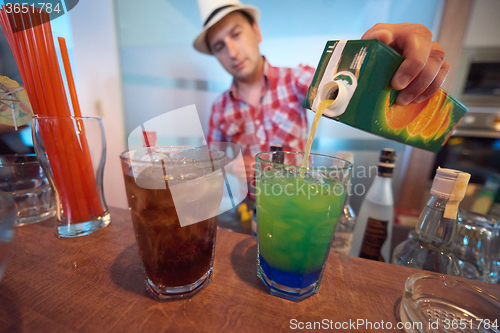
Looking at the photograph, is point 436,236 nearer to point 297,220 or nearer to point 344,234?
point 344,234

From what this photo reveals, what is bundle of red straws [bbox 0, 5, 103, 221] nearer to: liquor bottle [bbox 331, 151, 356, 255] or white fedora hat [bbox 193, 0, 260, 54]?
liquor bottle [bbox 331, 151, 356, 255]

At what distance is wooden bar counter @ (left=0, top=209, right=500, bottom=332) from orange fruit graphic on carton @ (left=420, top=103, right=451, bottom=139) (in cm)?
36

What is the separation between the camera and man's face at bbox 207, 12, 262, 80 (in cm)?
116

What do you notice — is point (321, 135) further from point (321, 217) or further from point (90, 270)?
point (90, 270)

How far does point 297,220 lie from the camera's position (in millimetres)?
335

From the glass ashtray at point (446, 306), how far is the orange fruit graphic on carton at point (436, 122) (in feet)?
1.18

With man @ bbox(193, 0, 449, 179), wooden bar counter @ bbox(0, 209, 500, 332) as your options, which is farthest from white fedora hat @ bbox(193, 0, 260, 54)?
wooden bar counter @ bbox(0, 209, 500, 332)

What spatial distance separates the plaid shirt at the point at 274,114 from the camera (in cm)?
132

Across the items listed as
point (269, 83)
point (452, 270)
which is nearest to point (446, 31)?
point (269, 83)

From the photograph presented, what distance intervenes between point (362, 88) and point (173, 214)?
40 centimetres

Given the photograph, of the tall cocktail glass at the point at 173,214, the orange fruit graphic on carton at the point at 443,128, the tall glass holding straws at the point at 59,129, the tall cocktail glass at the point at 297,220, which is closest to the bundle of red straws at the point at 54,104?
the tall glass holding straws at the point at 59,129

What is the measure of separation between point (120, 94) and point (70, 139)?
884 mm

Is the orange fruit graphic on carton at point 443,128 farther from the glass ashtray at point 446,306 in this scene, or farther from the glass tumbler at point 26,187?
the glass tumbler at point 26,187

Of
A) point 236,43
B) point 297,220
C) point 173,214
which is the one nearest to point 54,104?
point 173,214
